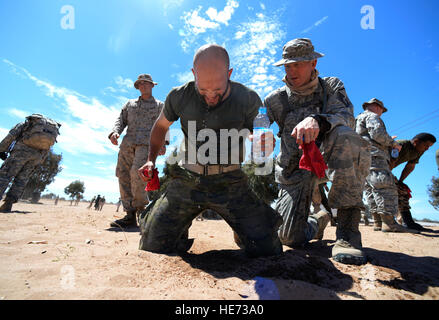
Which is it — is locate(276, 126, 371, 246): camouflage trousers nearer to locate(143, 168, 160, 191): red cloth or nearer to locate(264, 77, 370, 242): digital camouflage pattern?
locate(264, 77, 370, 242): digital camouflage pattern

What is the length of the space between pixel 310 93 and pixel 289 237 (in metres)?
1.61

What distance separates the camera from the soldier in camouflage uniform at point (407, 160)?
5.42 m

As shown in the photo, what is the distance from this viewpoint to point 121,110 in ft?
15.4

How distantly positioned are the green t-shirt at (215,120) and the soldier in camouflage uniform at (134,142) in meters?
2.23

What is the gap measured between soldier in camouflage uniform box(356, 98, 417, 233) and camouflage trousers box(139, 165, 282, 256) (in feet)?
11.9

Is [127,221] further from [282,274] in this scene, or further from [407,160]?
[407,160]

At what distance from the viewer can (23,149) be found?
5344 millimetres

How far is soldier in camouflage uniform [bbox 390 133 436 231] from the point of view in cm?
542

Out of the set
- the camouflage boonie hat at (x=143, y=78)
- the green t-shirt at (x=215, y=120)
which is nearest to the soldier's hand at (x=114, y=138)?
the camouflage boonie hat at (x=143, y=78)

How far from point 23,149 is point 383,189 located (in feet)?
25.8

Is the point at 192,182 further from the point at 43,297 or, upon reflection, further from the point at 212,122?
the point at 43,297
